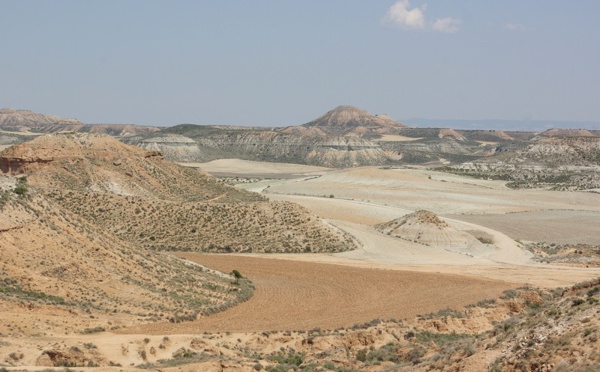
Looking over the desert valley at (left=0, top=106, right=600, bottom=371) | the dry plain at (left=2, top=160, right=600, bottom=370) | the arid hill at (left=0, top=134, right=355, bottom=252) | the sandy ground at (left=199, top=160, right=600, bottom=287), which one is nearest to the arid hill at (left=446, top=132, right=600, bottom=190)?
the sandy ground at (left=199, top=160, right=600, bottom=287)

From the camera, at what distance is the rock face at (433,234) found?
66125 millimetres

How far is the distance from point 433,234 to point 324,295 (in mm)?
29493

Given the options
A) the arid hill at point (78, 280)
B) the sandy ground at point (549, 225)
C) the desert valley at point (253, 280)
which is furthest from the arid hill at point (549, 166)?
the arid hill at point (78, 280)

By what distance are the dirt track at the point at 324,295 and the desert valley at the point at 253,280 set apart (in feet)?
0.59

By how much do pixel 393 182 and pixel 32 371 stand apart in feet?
405

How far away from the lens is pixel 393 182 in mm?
139125

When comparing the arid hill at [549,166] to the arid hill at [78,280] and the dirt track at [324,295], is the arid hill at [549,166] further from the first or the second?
the arid hill at [78,280]

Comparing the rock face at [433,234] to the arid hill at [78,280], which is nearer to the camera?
the arid hill at [78,280]

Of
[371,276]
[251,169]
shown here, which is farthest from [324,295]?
[251,169]

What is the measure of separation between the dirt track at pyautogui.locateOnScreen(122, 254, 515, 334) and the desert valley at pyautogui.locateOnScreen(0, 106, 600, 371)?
0.18 meters

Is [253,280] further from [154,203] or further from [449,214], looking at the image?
[449,214]

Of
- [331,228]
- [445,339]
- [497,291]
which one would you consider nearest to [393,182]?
[331,228]

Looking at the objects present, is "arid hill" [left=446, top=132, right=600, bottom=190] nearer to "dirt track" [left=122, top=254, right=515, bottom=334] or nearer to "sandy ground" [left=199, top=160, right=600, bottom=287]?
"sandy ground" [left=199, top=160, right=600, bottom=287]

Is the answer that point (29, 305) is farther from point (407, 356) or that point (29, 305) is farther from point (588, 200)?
point (588, 200)
